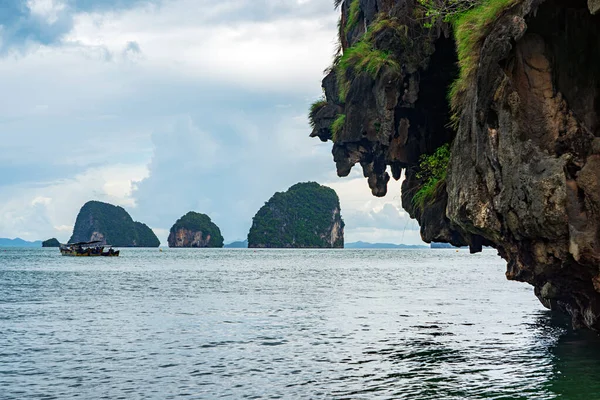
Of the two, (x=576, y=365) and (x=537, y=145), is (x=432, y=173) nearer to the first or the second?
(x=576, y=365)

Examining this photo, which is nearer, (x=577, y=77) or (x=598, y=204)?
(x=598, y=204)

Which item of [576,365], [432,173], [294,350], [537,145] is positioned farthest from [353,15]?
[576,365]

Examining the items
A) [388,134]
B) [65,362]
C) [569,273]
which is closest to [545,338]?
[569,273]

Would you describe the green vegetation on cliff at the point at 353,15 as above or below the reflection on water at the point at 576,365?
above

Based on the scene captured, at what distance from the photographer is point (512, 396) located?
1306 centimetres

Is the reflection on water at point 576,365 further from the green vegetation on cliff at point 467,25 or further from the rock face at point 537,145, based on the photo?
the green vegetation on cliff at point 467,25

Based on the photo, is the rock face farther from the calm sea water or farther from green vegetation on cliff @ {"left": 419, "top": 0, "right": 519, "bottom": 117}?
the calm sea water

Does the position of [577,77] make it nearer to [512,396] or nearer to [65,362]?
[512,396]

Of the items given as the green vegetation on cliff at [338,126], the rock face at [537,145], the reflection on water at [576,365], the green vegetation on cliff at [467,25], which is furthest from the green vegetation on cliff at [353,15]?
the reflection on water at [576,365]

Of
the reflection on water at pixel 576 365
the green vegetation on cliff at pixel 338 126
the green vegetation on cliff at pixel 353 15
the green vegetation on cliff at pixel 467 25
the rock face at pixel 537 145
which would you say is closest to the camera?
the rock face at pixel 537 145

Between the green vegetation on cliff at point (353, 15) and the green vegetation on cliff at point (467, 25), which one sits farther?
the green vegetation on cliff at point (353, 15)

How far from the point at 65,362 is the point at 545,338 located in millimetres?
14628

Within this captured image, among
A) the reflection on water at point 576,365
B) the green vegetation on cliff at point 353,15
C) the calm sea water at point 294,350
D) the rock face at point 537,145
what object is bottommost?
the calm sea water at point 294,350

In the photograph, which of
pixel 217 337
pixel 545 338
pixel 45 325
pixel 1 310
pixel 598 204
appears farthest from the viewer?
pixel 1 310
